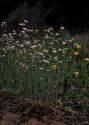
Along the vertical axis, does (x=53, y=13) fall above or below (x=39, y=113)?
above

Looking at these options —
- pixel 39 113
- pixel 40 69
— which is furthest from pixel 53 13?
pixel 39 113

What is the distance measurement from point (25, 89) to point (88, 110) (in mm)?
1017

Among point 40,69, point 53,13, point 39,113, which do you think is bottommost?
point 39,113

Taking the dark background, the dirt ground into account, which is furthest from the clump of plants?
the dark background

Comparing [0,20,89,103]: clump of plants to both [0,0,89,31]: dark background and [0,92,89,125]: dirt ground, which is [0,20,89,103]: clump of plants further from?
[0,0,89,31]: dark background

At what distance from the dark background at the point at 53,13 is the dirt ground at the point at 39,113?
10033mm

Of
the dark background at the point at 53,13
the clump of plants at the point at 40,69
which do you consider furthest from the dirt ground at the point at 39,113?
the dark background at the point at 53,13

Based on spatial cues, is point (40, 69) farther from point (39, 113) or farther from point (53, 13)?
point (53, 13)

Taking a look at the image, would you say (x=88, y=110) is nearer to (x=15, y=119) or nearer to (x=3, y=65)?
(x=15, y=119)

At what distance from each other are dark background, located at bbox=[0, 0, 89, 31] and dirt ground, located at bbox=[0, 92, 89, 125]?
10033 millimetres

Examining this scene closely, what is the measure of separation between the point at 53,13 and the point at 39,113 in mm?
11780

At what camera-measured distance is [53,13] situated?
1800 centimetres

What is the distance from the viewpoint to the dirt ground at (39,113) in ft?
21.0

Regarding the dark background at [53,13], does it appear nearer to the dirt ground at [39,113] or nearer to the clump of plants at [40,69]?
the clump of plants at [40,69]
